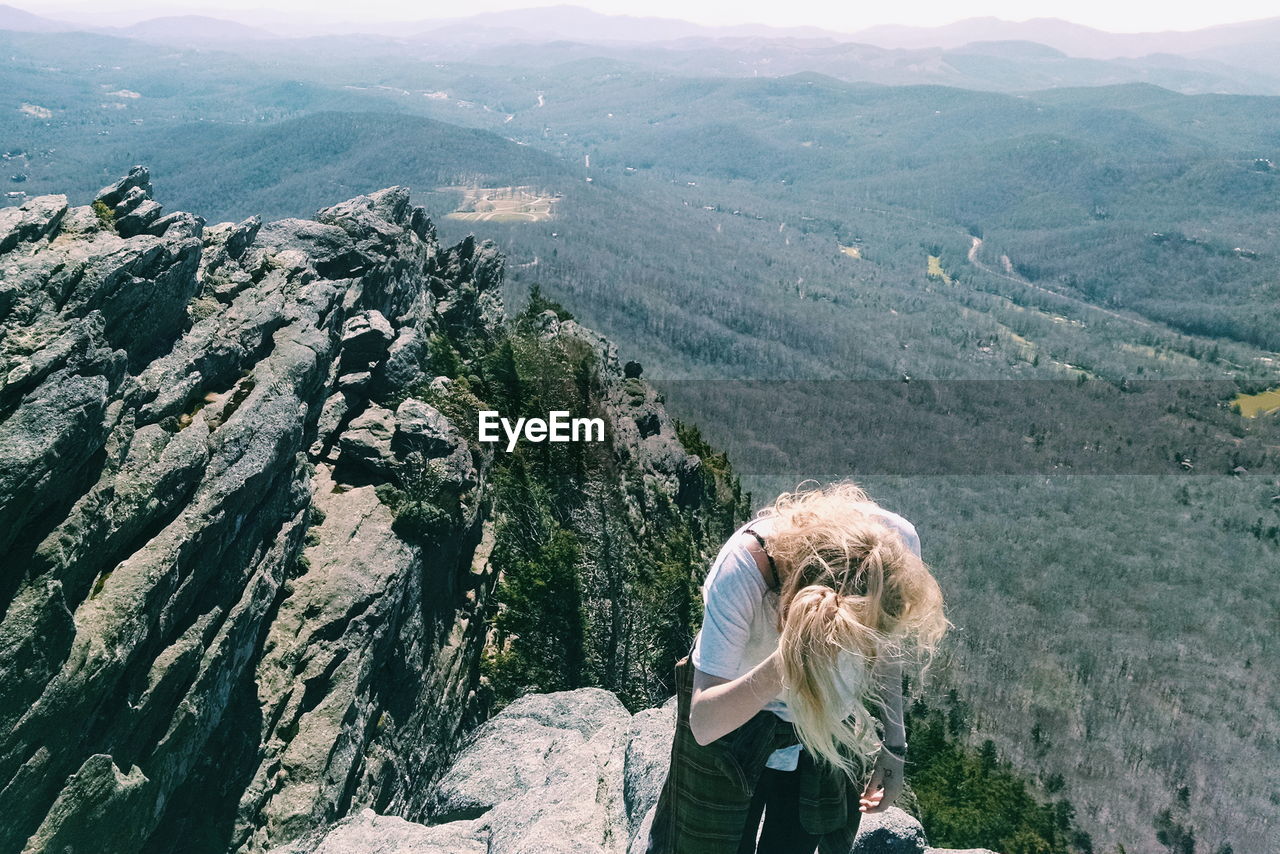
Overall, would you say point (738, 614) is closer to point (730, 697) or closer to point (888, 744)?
point (730, 697)

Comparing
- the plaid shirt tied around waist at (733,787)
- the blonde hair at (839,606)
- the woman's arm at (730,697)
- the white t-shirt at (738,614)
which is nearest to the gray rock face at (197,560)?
the plaid shirt tied around waist at (733,787)

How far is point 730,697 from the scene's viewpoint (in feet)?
20.1

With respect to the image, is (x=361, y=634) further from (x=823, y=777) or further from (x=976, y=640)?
(x=976, y=640)

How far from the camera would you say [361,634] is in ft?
92.2

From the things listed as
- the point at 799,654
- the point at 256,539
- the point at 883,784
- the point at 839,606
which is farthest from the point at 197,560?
the point at 839,606

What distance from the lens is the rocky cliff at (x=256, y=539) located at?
54.5ft

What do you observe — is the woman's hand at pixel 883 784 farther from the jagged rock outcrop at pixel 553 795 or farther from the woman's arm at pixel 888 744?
the jagged rock outcrop at pixel 553 795

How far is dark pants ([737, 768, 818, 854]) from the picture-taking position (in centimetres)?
794

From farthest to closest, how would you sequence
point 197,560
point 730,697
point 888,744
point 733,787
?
point 197,560
point 888,744
point 733,787
point 730,697

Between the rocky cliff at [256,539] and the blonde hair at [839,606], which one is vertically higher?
the blonde hair at [839,606]

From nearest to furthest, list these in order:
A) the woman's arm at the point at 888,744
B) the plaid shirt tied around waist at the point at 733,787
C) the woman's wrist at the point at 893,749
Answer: the woman's arm at the point at 888,744 < the plaid shirt tied around waist at the point at 733,787 < the woman's wrist at the point at 893,749

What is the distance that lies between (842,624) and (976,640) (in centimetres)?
10420

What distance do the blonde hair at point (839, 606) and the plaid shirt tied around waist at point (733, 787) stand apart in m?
1.04

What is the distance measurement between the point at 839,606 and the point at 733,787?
283 cm
